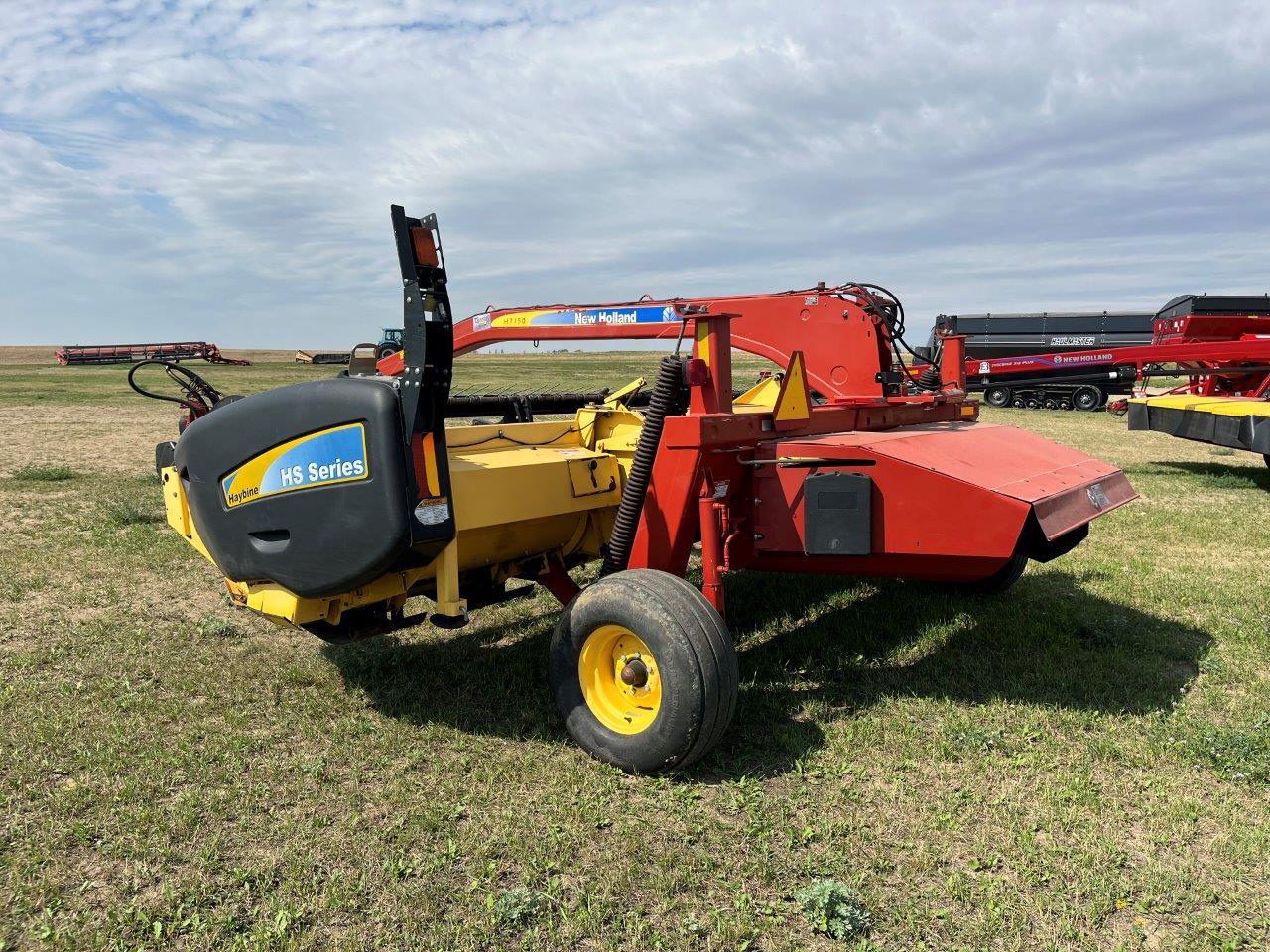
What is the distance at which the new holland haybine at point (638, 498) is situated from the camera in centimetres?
352

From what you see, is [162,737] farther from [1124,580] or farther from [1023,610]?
[1124,580]

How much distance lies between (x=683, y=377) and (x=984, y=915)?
2.28 metres

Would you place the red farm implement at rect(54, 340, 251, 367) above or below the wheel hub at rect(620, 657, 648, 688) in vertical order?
above

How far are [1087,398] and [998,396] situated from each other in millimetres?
2422

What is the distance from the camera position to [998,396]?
86.4 feet

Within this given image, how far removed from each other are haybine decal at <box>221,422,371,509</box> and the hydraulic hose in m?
1.13

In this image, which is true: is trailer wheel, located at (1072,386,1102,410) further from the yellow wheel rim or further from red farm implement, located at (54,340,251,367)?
red farm implement, located at (54,340,251,367)

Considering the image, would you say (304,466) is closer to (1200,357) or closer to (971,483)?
(971,483)

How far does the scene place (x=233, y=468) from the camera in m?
4.05

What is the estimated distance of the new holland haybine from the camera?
3516 millimetres

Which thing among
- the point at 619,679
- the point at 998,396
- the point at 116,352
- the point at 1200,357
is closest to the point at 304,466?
the point at 619,679

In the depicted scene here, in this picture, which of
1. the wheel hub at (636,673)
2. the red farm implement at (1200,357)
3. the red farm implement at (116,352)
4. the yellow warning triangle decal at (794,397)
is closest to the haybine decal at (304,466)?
the wheel hub at (636,673)

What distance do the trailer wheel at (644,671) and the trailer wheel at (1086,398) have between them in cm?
2436

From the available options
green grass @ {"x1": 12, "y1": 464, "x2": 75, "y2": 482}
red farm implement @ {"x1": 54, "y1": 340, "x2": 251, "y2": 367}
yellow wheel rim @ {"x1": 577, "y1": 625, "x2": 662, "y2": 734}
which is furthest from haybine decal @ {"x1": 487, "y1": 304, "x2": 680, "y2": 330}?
red farm implement @ {"x1": 54, "y1": 340, "x2": 251, "y2": 367}
